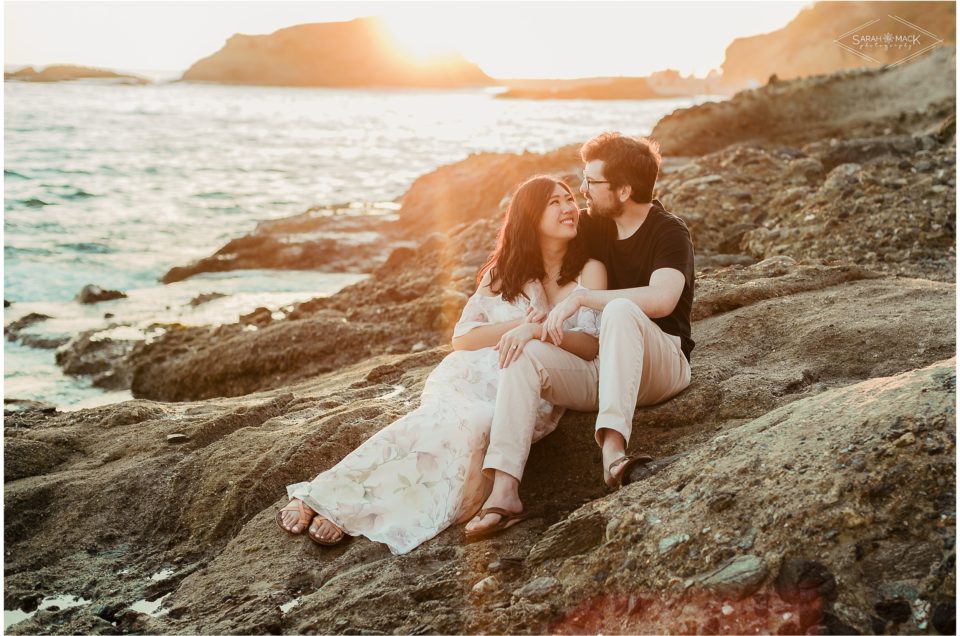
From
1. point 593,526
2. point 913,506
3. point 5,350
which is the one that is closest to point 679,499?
point 593,526

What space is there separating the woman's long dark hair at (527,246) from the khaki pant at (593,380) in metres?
0.63

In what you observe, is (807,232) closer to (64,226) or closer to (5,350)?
(5,350)

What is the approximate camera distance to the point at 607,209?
16.0ft

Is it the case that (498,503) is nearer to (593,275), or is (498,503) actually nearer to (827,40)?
(593,275)

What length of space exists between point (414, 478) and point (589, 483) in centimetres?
87

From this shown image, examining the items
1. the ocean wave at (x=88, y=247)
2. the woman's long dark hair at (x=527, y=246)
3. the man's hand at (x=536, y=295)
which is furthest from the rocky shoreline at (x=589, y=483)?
the ocean wave at (x=88, y=247)

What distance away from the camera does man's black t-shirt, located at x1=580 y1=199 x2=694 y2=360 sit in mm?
4652

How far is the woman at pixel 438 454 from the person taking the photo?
4.09m

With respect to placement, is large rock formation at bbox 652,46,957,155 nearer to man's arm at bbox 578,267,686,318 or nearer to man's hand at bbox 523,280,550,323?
man's hand at bbox 523,280,550,323

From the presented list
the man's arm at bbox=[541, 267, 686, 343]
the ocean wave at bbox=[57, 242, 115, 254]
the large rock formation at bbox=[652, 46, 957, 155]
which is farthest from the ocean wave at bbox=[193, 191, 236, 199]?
the man's arm at bbox=[541, 267, 686, 343]

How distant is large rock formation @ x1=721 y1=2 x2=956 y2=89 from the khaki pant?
38.6 feet

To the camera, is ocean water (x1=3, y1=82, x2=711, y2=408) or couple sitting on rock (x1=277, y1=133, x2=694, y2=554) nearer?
couple sitting on rock (x1=277, y1=133, x2=694, y2=554)

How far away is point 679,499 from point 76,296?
12.4 meters

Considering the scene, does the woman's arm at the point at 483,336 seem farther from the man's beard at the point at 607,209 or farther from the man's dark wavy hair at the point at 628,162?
the man's dark wavy hair at the point at 628,162
